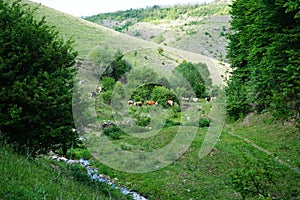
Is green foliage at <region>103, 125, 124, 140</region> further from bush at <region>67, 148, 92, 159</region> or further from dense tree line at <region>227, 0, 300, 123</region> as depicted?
dense tree line at <region>227, 0, 300, 123</region>

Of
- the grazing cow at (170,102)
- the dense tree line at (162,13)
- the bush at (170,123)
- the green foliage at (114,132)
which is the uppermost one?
the dense tree line at (162,13)

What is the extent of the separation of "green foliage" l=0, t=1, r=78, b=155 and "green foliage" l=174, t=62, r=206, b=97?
20.6ft

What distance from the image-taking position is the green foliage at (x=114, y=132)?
1662 cm

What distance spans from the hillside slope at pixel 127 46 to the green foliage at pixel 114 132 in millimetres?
4360

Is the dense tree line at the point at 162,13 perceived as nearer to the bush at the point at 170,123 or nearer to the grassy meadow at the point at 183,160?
the bush at the point at 170,123

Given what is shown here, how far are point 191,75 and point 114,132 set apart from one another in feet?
19.2

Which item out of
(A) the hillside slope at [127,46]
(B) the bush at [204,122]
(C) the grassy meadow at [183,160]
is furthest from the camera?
(B) the bush at [204,122]

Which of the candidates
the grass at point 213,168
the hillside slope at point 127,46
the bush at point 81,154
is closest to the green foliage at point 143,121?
the grass at point 213,168

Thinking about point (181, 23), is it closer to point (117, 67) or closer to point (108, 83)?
point (117, 67)

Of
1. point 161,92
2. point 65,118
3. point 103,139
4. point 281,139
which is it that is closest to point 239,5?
point 281,139

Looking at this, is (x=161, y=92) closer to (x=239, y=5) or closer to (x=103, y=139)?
(x=103, y=139)

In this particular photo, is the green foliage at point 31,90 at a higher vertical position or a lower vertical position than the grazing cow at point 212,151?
higher

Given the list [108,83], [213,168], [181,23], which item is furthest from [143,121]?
[181,23]

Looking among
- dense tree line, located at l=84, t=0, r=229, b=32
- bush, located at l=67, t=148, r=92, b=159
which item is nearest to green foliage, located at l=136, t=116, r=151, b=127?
bush, located at l=67, t=148, r=92, b=159
